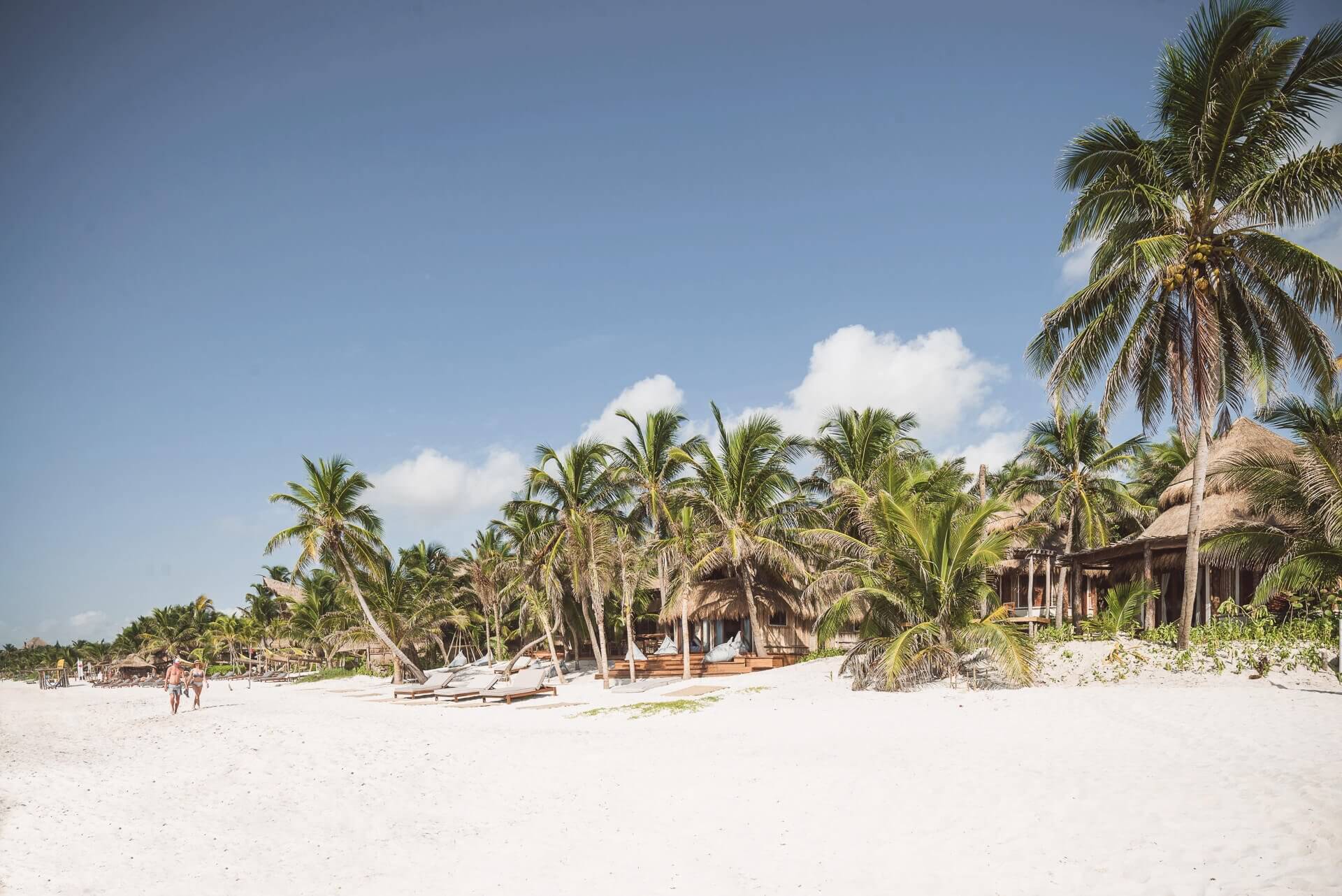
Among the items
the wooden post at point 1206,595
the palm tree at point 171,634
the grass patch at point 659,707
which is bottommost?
the palm tree at point 171,634

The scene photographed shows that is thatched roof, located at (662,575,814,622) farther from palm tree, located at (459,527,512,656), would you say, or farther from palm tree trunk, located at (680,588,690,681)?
palm tree, located at (459,527,512,656)

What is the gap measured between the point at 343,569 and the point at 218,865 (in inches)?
818

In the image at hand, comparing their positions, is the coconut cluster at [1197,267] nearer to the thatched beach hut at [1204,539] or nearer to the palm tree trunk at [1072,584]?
the thatched beach hut at [1204,539]

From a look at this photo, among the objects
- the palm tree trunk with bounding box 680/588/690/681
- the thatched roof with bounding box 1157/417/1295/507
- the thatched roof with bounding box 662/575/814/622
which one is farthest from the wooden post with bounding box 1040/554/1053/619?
the palm tree trunk with bounding box 680/588/690/681

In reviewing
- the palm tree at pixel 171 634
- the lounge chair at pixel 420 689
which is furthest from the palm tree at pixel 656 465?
the palm tree at pixel 171 634

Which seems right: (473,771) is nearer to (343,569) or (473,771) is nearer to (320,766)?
(320,766)

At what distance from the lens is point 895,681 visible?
1370 centimetres

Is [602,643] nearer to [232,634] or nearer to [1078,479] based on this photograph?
[1078,479]

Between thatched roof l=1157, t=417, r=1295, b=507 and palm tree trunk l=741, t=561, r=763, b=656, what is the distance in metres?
12.6

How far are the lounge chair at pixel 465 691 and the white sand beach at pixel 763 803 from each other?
8.17 metres

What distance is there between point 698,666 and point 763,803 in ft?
51.4

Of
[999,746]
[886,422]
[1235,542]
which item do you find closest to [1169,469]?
[886,422]

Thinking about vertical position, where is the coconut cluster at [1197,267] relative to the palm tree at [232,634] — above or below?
above

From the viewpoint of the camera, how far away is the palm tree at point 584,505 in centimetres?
2245
